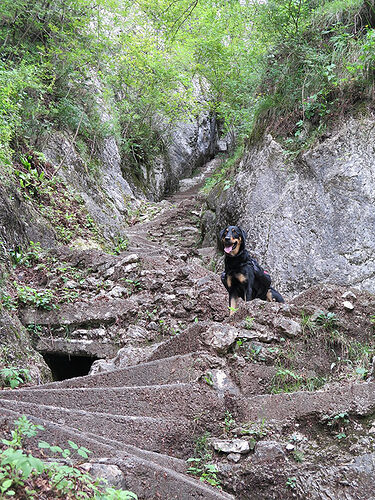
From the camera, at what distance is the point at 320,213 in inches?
289

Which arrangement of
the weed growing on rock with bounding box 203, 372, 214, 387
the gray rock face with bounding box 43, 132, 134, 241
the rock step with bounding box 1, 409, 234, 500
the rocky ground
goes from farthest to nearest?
the gray rock face with bounding box 43, 132, 134, 241 → the weed growing on rock with bounding box 203, 372, 214, 387 → the rocky ground → the rock step with bounding box 1, 409, 234, 500

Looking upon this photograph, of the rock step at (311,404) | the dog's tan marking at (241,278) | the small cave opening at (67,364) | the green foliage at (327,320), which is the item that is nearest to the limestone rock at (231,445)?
the rock step at (311,404)

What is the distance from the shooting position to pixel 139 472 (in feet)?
7.10

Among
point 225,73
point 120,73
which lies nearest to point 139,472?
point 120,73

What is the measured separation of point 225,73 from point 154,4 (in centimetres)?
378

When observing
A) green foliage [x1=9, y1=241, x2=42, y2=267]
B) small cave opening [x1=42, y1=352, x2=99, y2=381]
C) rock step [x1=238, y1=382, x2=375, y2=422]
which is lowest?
rock step [x1=238, y1=382, x2=375, y2=422]

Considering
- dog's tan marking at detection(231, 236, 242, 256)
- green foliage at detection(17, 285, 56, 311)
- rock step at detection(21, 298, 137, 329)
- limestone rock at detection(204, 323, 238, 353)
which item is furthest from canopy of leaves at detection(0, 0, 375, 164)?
rock step at detection(21, 298, 137, 329)

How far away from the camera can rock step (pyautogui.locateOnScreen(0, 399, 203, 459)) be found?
2.74 m

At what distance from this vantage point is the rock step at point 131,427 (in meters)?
2.74

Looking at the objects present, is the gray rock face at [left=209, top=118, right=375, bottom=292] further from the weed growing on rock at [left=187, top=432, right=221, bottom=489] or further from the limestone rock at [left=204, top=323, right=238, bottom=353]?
the weed growing on rock at [left=187, top=432, right=221, bottom=489]

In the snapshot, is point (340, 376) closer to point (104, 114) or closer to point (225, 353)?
point (225, 353)

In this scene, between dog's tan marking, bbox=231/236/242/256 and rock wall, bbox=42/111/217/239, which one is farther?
rock wall, bbox=42/111/217/239

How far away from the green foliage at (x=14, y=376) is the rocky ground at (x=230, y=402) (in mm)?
429

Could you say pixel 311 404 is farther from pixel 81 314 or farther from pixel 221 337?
pixel 81 314
